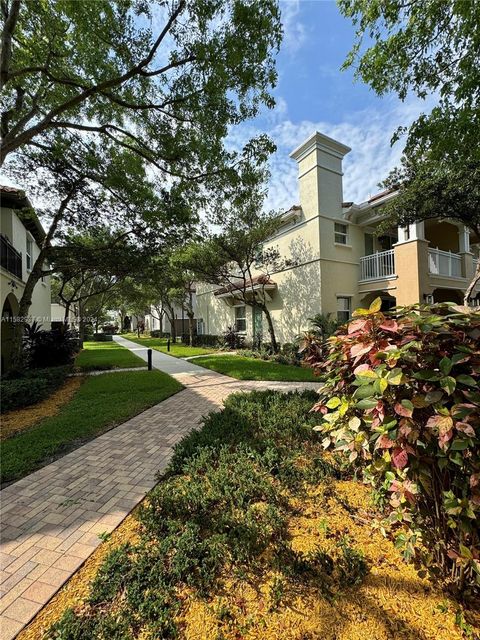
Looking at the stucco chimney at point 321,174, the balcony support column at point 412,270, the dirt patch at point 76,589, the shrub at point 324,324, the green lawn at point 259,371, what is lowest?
the dirt patch at point 76,589

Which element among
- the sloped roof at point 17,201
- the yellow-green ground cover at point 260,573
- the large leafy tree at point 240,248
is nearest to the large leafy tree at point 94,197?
the sloped roof at point 17,201

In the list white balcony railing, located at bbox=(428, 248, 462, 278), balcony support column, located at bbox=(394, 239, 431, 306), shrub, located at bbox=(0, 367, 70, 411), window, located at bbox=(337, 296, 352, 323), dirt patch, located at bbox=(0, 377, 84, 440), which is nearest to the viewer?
dirt patch, located at bbox=(0, 377, 84, 440)

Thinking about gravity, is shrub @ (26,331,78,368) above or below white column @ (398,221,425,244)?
below

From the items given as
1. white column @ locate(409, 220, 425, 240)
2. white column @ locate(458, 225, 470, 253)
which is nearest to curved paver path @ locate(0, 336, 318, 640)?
white column @ locate(409, 220, 425, 240)

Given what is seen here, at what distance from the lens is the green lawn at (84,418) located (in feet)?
14.5

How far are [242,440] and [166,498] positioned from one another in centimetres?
163

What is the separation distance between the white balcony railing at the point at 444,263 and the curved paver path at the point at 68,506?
1318 cm

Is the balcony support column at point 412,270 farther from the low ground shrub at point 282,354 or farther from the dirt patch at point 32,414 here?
the dirt patch at point 32,414

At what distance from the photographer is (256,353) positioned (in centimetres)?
1612

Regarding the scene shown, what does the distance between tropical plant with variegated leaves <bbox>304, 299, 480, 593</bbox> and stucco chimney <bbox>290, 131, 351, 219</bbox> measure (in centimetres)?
1348

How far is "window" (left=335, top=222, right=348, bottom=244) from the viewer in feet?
48.0

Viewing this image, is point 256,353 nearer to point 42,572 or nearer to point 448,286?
point 448,286

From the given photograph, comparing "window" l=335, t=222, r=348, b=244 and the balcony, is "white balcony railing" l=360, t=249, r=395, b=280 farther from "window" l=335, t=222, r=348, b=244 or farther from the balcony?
the balcony

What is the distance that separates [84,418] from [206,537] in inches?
186
